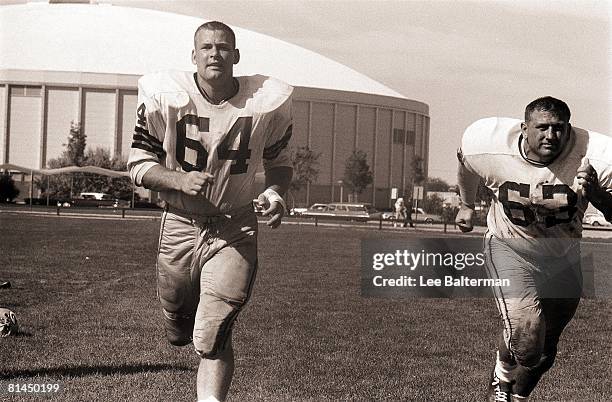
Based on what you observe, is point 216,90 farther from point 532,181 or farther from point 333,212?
point 333,212

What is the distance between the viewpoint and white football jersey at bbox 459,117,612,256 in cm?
362

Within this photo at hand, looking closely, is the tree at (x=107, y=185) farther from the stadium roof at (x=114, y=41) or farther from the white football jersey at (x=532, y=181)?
the white football jersey at (x=532, y=181)

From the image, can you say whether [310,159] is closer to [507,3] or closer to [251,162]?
[507,3]

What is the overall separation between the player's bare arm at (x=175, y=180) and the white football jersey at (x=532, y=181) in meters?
1.28

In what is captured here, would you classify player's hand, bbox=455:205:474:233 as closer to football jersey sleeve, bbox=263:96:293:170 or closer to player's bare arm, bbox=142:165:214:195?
football jersey sleeve, bbox=263:96:293:170

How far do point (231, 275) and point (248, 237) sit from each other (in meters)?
0.17

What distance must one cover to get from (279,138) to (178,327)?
0.80 meters

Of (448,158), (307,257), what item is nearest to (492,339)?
(448,158)

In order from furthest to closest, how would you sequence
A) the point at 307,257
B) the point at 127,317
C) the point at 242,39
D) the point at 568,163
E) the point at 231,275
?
the point at 307,257
the point at 127,317
the point at 242,39
the point at 568,163
the point at 231,275

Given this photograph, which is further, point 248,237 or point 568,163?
point 568,163

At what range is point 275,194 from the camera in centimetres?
340

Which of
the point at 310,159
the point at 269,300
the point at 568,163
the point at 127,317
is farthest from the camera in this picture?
the point at 310,159

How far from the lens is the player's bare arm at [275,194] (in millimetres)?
3312

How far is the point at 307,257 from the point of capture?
9180 millimetres
